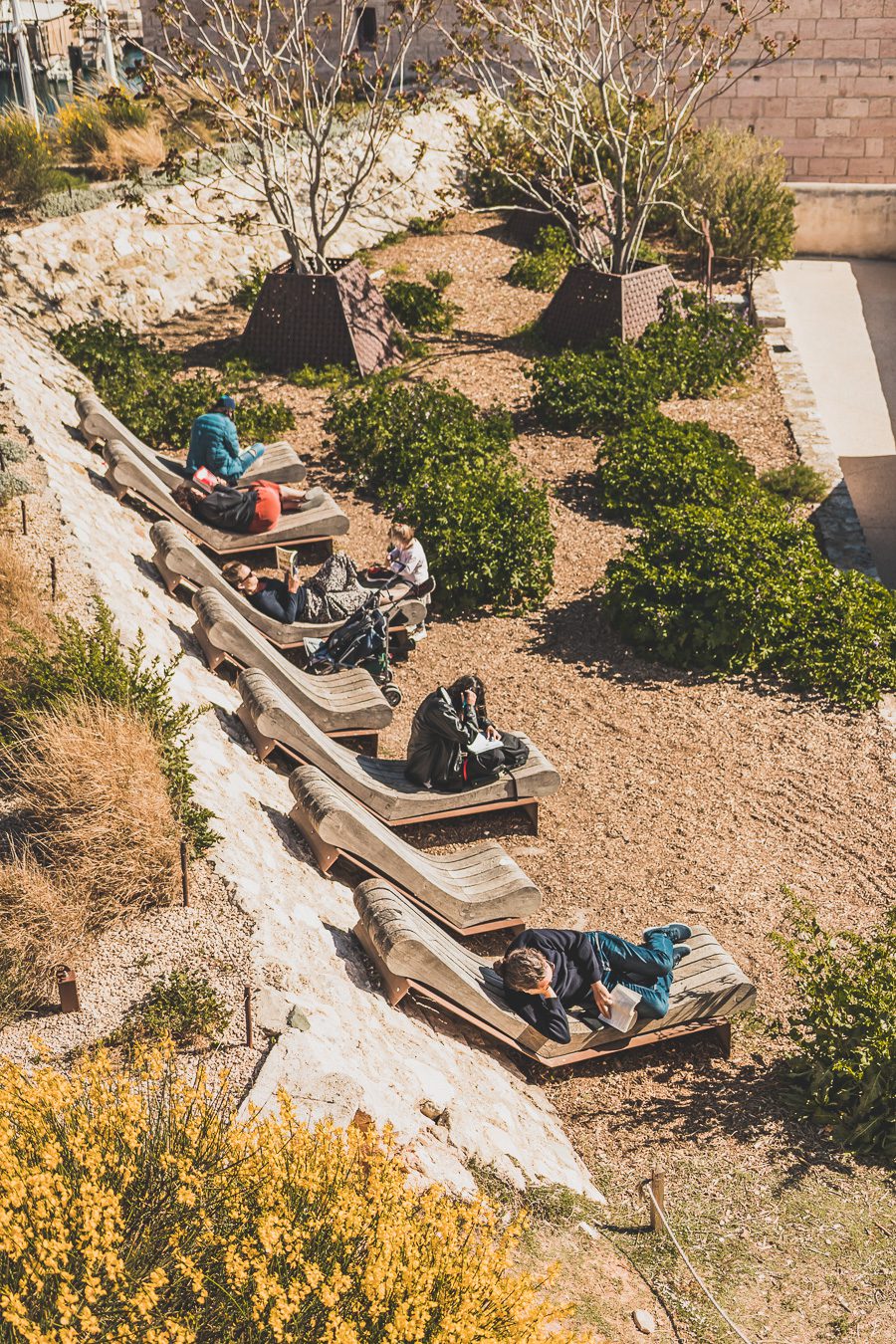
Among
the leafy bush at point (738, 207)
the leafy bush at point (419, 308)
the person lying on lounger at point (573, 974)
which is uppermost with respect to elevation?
the leafy bush at point (738, 207)

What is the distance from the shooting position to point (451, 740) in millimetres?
7191

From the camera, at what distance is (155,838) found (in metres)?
5.34

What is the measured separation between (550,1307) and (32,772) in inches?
126

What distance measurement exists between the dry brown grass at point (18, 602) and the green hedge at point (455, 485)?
3.89 meters

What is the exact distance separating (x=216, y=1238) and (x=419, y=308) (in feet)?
45.2

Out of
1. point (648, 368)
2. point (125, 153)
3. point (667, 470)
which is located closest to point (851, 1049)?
point (667, 470)

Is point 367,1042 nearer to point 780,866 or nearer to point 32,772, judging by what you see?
point 32,772

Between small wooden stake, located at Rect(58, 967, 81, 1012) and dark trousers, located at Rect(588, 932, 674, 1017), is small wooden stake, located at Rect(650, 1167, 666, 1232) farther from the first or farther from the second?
small wooden stake, located at Rect(58, 967, 81, 1012)

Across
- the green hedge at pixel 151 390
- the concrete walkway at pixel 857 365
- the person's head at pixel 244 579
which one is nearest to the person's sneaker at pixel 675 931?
the person's head at pixel 244 579

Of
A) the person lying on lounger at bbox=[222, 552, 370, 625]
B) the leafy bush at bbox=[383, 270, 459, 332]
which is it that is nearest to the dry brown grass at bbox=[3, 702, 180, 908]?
the person lying on lounger at bbox=[222, 552, 370, 625]

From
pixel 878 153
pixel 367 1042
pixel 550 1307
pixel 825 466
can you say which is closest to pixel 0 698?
pixel 367 1042

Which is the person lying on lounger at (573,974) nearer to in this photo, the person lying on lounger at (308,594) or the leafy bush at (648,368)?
the person lying on lounger at (308,594)

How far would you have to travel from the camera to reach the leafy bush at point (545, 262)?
17.4m

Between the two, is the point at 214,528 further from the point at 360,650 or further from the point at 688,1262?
the point at 688,1262
